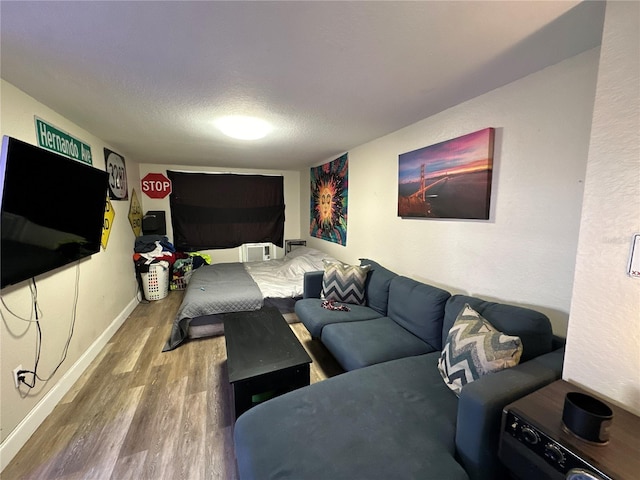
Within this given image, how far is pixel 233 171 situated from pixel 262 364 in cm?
408

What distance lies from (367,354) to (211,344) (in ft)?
5.72

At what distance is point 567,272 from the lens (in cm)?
146

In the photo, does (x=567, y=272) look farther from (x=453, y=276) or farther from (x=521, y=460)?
(x=521, y=460)

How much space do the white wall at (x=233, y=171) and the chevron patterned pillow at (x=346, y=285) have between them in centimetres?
286

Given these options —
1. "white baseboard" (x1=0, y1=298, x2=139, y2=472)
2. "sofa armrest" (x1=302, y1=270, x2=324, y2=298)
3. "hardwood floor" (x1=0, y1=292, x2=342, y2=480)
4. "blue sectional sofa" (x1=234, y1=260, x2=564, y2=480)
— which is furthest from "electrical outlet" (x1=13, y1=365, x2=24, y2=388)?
"sofa armrest" (x1=302, y1=270, x2=324, y2=298)

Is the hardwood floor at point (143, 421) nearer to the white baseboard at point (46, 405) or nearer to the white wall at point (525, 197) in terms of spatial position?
the white baseboard at point (46, 405)

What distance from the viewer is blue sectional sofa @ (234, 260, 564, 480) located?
990mm

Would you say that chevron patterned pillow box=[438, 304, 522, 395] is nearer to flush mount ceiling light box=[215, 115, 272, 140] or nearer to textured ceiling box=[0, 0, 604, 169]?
textured ceiling box=[0, 0, 604, 169]

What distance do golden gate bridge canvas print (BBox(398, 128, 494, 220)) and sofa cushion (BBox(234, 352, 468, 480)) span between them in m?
1.23

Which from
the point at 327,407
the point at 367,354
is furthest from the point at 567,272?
the point at 327,407

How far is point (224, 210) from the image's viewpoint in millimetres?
4953

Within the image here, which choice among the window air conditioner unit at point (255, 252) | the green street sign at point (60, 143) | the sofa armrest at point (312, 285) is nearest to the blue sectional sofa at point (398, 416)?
the sofa armrest at point (312, 285)

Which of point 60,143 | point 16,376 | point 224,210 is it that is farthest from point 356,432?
point 224,210

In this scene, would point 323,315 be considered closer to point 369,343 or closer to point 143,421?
point 369,343
